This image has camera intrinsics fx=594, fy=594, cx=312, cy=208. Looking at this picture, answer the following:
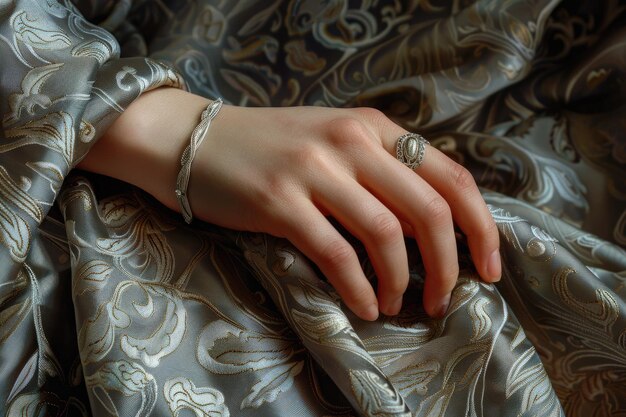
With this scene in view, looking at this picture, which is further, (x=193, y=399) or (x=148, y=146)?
(x=148, y=146)

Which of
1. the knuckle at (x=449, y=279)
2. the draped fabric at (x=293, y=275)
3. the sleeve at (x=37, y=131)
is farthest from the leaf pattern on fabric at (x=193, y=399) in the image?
the knuckle at (x=449, y=279)

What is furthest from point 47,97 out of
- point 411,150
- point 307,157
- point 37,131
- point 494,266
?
point 494,266

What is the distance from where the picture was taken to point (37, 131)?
54cm

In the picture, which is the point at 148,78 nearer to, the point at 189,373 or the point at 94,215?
the point at 94,215

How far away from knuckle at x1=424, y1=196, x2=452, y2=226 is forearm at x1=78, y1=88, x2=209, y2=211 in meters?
0.25

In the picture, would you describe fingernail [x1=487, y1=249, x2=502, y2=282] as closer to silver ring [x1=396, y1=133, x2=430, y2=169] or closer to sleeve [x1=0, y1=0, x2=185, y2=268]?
silver ring [x1=396, y1=133, x2=430, y2=169]

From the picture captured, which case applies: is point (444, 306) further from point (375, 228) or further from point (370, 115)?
point (370, 115)

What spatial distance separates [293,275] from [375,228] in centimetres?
9

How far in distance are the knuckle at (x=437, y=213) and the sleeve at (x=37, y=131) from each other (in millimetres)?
315

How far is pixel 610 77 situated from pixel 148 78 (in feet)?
1.81

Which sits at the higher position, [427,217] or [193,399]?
[427,217]

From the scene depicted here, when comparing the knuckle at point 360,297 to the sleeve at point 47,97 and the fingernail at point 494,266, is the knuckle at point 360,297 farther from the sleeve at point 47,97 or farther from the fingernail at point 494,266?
the sleeve at point 47,97

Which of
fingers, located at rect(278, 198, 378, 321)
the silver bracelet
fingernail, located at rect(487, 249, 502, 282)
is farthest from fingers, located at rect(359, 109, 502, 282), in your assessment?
the silver bracelet

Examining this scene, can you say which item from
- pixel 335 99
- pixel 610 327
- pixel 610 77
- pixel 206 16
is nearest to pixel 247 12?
pixel 206 16
